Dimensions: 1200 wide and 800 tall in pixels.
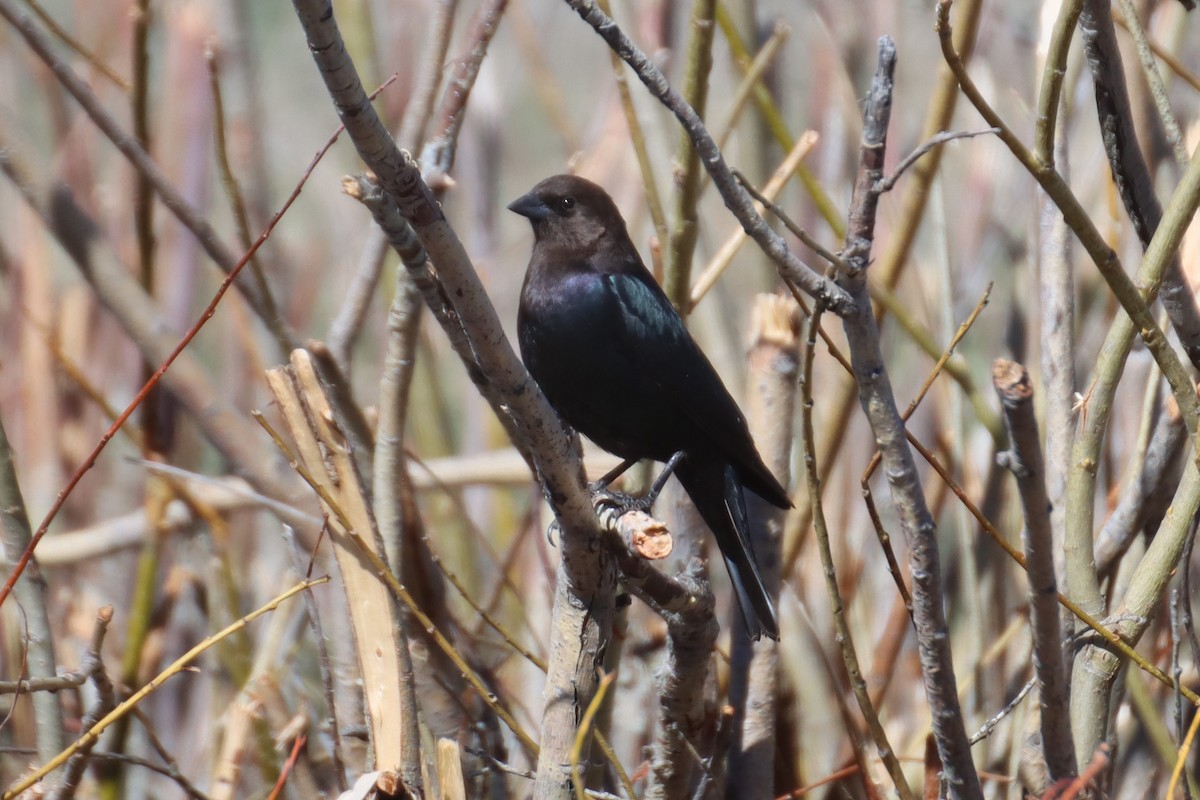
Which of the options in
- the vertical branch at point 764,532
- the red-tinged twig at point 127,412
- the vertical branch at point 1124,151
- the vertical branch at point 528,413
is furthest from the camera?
the vertical branch at point 764,532

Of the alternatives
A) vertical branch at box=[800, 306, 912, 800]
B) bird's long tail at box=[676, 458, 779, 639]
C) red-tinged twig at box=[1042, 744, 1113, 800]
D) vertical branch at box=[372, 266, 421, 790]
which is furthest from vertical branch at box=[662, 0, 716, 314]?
red-tinged twig at box=[1042, 744, 1113, 800]

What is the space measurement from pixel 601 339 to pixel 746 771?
0.98 metres

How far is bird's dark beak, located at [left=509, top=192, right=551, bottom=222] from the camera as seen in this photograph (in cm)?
300

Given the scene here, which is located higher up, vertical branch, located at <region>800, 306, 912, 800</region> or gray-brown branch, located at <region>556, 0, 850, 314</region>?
gray-brown branch, located at <region>556, 0, 850, 314</region>

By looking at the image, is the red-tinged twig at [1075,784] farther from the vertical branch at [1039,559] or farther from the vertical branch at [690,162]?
the vertical branch at [690,162]

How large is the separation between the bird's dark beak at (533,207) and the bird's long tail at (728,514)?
73 cm

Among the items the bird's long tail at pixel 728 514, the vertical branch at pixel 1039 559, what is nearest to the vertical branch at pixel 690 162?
the bird's long tail at pixel 728 514

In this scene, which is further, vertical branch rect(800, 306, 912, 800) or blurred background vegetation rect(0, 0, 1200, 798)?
blurred background vegetation rect(0, 0, 1200, 798)

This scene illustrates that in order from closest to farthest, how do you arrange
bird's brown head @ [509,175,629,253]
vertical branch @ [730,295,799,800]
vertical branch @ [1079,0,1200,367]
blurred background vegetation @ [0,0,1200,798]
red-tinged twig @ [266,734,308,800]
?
vertical branch @ [1079,0,1200,367]
red-tinged twig @ [266,734,308,800]
vertical branch @ [730,295,799,800]
blurred background vegetation @ [0,0,1200,798]
bird's brown head @ [509,175,629,253]

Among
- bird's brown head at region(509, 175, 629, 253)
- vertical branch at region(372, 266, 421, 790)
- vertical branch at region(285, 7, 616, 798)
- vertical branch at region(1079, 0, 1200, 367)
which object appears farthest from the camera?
bird's brown head at region(509, 175, 629, 253)

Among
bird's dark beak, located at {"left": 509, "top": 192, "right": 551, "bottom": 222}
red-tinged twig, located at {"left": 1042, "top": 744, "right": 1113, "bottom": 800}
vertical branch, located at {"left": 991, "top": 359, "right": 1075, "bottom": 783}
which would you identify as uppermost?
bird's dark beak, located at {"left": 509, "top": 192, "right": 551, "bottom": 222}

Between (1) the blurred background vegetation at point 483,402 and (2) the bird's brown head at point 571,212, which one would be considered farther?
(2) the bird's brown head at point 571,212

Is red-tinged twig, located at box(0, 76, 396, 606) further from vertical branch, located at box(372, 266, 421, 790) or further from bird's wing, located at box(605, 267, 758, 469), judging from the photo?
bird's wing, located at box(605, 267, 758, 469)

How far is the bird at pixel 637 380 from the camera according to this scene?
271cm
